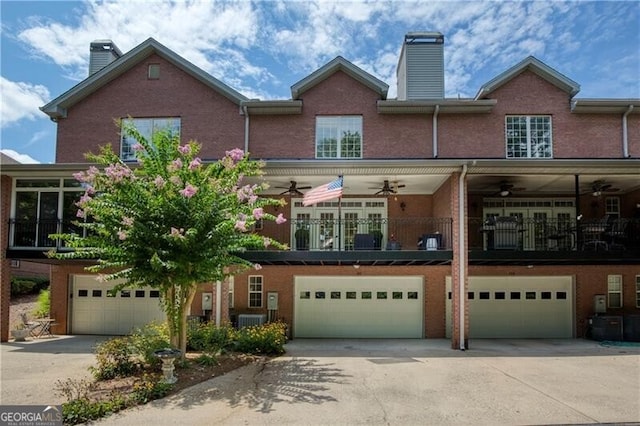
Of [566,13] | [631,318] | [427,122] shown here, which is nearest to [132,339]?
[427,122]

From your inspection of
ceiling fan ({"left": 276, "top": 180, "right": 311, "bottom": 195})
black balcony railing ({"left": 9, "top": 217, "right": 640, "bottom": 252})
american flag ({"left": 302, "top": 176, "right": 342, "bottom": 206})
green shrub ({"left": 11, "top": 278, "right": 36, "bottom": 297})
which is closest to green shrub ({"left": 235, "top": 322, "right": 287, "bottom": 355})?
black balcony railing ({"left": 9, "top": 217, "right": 640, "bottom": 252})

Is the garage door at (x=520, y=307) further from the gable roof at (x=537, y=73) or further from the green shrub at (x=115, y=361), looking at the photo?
the green shrub at (x=115, y=361)

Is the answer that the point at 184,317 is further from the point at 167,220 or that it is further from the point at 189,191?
the point at 189,191

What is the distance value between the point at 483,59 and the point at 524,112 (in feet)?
8.23


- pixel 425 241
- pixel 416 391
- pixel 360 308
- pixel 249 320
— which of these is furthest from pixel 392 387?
pixel 249 320

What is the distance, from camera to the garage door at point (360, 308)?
15.7m

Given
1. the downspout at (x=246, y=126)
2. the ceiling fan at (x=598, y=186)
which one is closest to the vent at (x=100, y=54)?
the downspout at (x=246, y=126)

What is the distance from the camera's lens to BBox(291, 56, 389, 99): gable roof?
16.8 meters

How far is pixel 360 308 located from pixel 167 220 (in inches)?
331

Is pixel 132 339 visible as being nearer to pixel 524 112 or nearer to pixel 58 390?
pixel 58 390

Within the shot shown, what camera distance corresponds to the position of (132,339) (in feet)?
33.9

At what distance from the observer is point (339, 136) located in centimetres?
1695

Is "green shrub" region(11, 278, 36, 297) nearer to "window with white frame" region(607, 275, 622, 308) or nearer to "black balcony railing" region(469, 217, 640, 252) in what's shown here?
"black balcony railing" region(469, 217, 640, 252)

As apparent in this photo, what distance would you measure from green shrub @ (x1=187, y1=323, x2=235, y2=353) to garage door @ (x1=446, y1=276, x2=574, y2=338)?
7.76m
